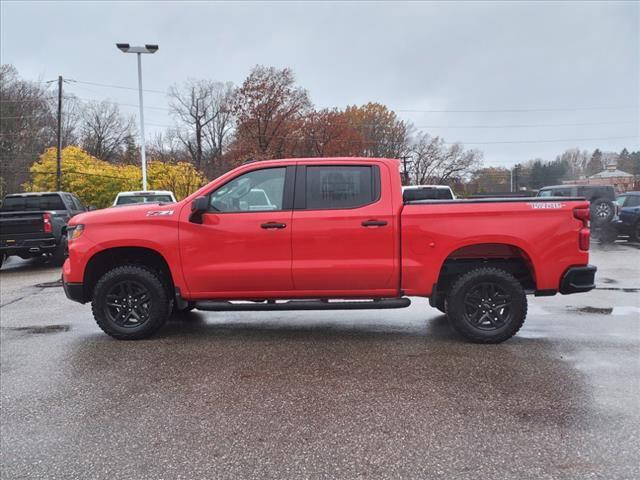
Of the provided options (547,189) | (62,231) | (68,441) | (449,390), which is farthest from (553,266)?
(547,189)

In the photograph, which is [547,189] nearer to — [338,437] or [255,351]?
[255,351]

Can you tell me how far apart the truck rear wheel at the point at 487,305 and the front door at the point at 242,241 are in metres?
1.84

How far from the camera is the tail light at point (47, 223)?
1171 cm

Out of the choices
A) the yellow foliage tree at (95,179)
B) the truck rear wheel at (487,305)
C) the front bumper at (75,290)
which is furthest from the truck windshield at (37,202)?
the yellow foliage tree at (95,179)

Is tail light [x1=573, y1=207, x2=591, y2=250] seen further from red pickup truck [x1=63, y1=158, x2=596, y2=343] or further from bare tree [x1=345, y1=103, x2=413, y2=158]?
bare tree [x1=345, y1=103, x2=413, y2=158]

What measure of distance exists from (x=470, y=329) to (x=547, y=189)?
16146 millimetres

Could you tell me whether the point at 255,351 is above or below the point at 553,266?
below

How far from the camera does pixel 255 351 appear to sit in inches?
199

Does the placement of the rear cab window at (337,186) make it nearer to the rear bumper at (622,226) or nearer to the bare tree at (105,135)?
the rear bumper at (622,226)

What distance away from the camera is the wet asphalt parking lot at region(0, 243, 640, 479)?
2.90m

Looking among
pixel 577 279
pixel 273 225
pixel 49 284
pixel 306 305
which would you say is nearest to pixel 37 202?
pixel 49 284

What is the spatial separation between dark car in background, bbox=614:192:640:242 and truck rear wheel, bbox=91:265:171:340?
54.9ft

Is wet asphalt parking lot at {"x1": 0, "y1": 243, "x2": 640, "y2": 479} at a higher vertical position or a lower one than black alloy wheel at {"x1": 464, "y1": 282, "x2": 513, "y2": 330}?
lower

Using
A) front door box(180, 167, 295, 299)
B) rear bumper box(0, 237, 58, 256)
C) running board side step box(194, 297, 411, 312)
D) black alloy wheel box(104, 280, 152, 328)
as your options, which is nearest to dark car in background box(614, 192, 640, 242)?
running board side step box(194, 297, 411, 312)
